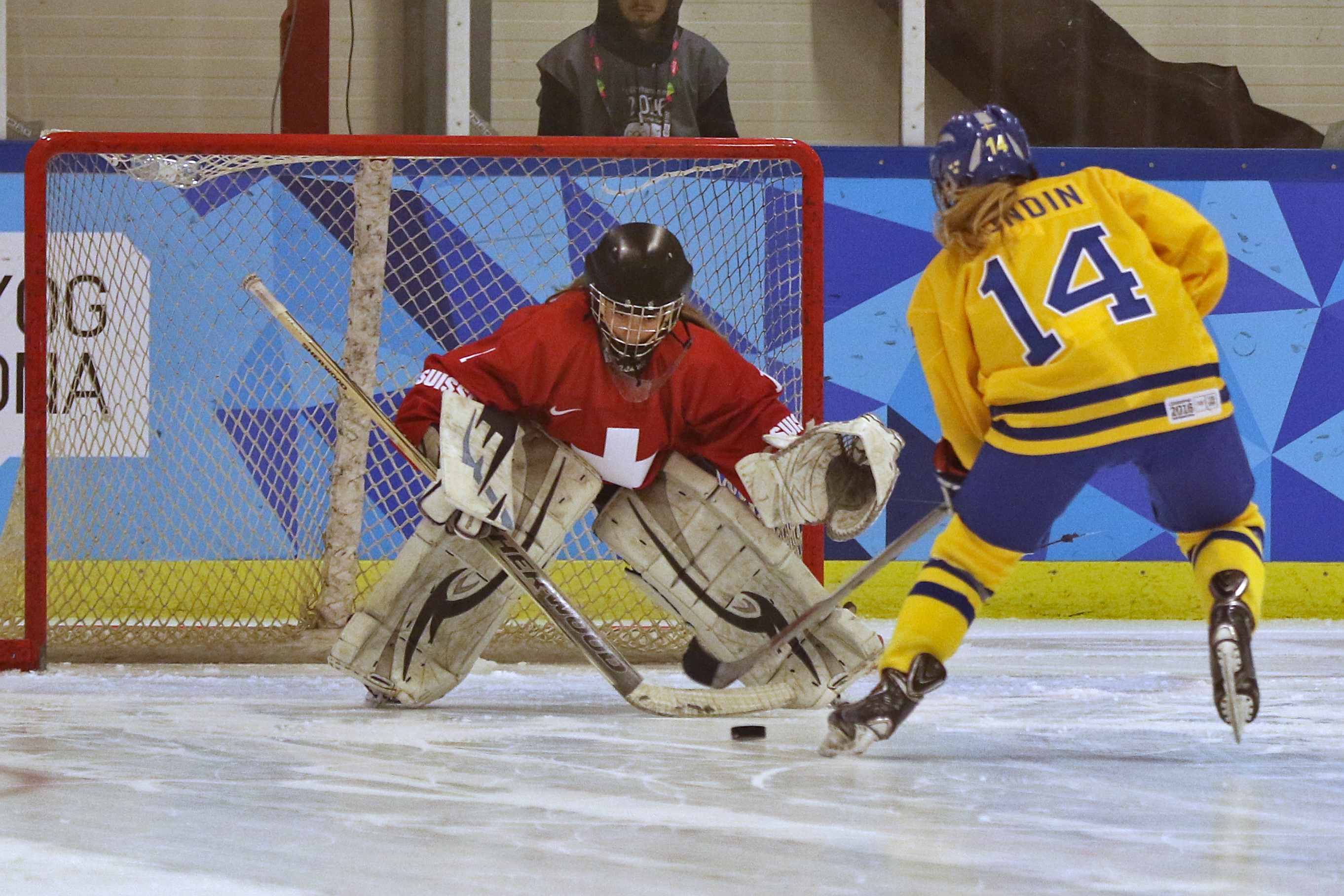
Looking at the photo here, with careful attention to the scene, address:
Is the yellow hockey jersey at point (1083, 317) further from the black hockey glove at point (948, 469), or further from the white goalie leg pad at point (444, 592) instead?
the white goalie leg pad at point (444, 592)

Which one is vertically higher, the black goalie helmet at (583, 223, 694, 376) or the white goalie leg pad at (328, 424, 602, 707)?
the black goalie helmet at (583, 223, 694, 376)

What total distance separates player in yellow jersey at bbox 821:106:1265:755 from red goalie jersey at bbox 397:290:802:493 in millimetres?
528

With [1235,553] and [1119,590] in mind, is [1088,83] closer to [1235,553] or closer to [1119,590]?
[1119,590]

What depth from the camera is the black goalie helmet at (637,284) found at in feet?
8.05

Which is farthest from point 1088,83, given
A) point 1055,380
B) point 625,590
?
point 1055,380

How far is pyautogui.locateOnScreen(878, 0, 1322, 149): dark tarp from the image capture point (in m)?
4.38

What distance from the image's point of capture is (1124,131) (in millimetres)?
4402

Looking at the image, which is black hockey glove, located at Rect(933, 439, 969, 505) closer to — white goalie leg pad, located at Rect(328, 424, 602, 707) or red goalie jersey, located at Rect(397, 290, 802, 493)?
red goalie jersey, located at Rect(397, 290, 802, 493)

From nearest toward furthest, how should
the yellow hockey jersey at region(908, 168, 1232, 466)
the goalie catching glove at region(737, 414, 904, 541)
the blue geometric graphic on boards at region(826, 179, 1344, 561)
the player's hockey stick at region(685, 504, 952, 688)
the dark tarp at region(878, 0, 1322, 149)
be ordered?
1. the yellow hockey jersey at region(908, 168, 1232, 466)
2. the player's hockey stick at region(685, 504, 952, 688)
3. the goalie catching glove at region(737, 414, 904, 541)
4. the blue geometric graphic on boards at region(826, 179, 1344, 561)
5. the dark tarp at region(878, 0, 1322, 149)

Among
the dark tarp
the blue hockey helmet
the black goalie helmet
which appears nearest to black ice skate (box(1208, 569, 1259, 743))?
the blue hockey helmet

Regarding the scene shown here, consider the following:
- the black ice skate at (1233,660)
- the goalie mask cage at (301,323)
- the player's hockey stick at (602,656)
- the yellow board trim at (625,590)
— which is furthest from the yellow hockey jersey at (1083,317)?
the yellow board trim at (625,590)

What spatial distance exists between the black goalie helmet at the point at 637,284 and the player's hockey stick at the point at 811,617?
55cm

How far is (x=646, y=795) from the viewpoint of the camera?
1874 mm

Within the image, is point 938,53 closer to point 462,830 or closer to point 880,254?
point 880,254
